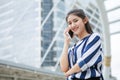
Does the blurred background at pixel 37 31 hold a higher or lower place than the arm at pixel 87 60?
lower

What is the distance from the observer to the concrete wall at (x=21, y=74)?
526cm

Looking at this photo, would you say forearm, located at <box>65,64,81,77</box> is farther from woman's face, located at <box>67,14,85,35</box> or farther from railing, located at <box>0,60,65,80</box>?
railing, located at <box>0,60,65,80</box>

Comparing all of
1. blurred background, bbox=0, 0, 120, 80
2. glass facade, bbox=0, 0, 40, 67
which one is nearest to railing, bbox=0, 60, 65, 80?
blurred background, bbox=0, 0, 120, 80

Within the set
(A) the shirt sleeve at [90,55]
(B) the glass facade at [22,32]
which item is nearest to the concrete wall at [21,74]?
(A) the shirt sleeve at [90,55]

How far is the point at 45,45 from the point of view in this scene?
215ft

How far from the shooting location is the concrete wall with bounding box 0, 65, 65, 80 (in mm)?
5265

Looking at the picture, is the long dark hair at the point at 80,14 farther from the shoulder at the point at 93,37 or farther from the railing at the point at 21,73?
the railing at the point at 21,73

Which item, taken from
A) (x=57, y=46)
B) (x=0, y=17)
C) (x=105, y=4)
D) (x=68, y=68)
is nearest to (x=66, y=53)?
(x=68, y=68)

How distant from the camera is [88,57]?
1.96 metres

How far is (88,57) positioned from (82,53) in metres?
0.06

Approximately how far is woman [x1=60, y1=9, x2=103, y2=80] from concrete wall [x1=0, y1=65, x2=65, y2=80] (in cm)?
329

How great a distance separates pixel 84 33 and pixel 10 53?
2769 inches

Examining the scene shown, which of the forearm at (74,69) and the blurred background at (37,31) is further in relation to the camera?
the blurred background at (37,31)

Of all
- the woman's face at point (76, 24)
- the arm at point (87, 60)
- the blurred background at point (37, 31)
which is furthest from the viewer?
the blurred background at point (37, 31)
